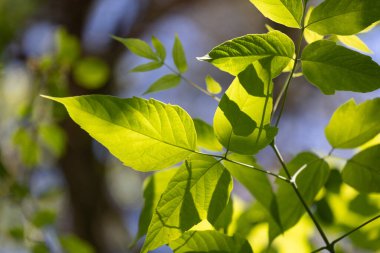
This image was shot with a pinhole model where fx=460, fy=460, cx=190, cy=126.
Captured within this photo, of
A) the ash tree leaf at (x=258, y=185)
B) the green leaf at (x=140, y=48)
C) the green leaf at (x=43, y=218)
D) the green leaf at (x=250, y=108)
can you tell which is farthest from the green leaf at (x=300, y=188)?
the green leaf at (x=43, y=218)

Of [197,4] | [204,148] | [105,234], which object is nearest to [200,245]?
[204,148]

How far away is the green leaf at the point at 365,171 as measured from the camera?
1.77 ft

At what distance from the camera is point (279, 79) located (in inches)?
95.0

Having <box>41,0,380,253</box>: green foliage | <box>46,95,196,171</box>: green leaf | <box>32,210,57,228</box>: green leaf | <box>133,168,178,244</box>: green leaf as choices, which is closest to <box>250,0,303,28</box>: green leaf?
<box>41,0,380,253</box>: green foliage

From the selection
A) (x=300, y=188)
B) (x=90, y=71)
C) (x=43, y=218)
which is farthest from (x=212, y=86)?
(x=90, y=71)

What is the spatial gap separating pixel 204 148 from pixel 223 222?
3.7 inches

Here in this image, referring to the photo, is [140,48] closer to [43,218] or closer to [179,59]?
[179,59]

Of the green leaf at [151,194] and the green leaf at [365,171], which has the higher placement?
the green leaf at [365,171]

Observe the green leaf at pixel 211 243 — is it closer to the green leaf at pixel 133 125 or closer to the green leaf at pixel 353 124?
the green leaf at pixel 133 125

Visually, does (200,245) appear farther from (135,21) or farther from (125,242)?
(135,21)

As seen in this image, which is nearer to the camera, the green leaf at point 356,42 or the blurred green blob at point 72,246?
the green leaf at point 356,42

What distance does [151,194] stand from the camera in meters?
0.57

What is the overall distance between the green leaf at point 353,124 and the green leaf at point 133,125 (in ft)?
0.74

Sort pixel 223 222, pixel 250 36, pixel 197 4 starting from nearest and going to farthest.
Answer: pixel 250 36
pixel 223 222
pixel 197 4
